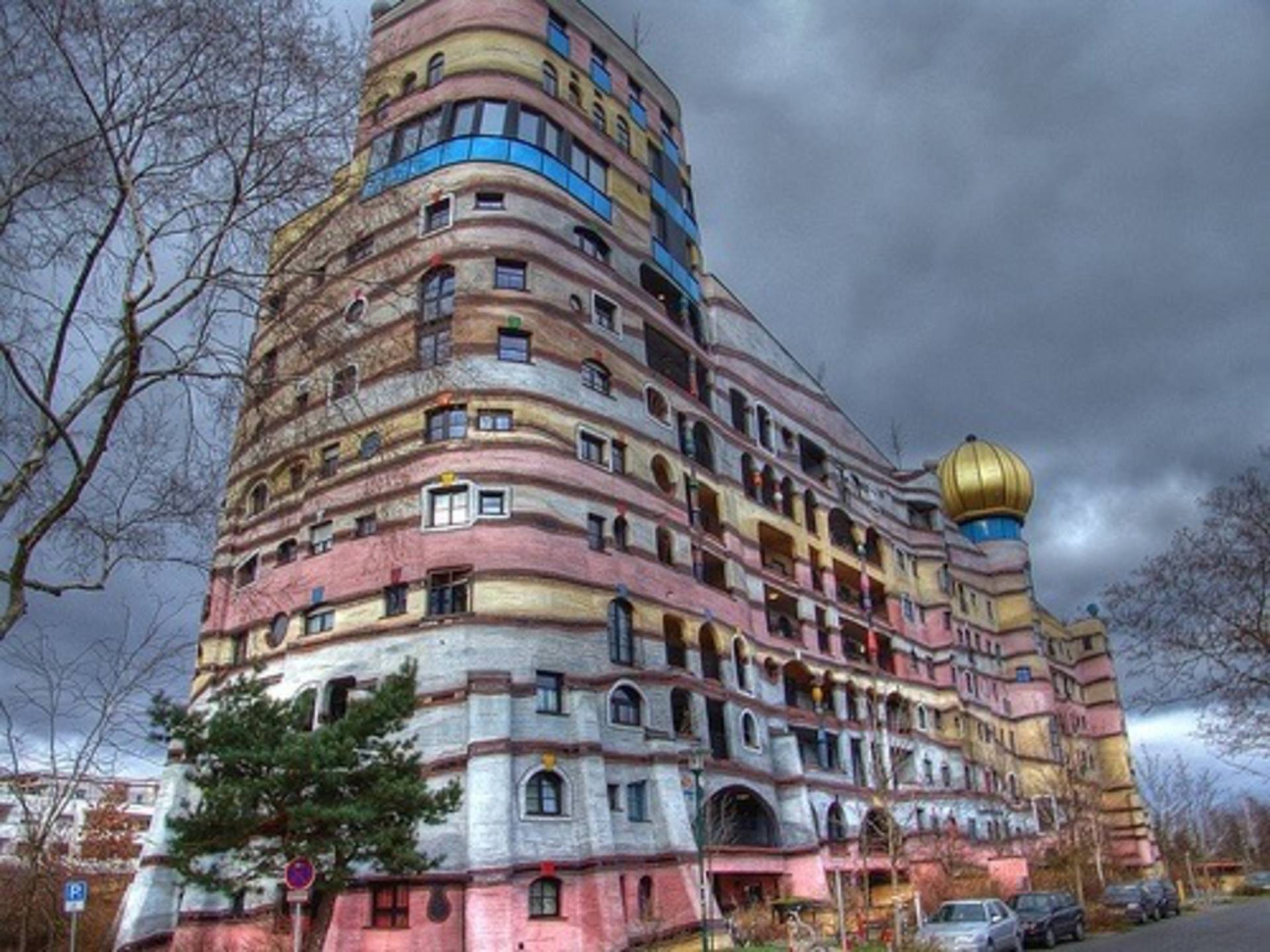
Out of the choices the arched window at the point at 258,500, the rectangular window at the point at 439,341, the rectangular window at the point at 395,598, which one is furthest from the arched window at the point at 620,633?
the arched window at the point at 258,500

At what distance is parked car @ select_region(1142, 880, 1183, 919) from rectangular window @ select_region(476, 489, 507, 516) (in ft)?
A: 83.9

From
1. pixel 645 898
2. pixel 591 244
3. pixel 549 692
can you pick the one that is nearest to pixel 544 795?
pixel 549 692

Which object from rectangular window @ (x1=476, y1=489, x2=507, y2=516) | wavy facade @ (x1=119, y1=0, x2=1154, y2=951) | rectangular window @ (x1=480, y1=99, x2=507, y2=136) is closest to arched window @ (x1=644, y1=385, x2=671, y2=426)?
wavy facade @ (x1=119, y1=0, x2=1154, y2=951)

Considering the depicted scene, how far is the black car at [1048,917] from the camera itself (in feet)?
81.2

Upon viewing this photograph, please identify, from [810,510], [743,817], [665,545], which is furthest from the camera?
[810,510]

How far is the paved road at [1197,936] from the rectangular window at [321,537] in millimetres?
20370

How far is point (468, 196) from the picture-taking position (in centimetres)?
2850

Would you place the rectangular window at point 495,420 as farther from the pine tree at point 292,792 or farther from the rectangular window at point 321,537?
the pine tree at point 292,792

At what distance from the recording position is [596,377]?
2877 centimetres

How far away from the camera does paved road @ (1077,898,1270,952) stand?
22141 mm

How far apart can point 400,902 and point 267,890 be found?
358 centimetres

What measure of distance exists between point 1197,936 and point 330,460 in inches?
977

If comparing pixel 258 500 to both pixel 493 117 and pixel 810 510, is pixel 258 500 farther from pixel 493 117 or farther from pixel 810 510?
pixel 810 510

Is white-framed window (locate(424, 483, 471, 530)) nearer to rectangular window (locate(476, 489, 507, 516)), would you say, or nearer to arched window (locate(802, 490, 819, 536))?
rectangular window (locate(476, 489, 507, 516))
